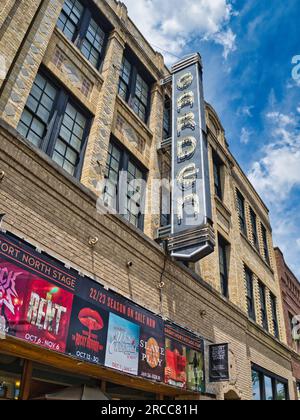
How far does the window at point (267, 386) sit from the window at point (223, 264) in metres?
3.16

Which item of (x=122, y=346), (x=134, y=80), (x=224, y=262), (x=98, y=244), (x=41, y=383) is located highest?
(x=134, y=80)

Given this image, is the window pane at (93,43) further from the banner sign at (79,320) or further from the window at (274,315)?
the window at (274,315)

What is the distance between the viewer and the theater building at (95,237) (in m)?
6.46

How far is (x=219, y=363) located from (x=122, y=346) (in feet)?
14.6

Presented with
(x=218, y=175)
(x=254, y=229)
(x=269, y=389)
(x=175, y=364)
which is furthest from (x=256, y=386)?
(x=218, y=175)

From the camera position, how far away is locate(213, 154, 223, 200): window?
55.5ft

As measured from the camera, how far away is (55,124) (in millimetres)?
8930

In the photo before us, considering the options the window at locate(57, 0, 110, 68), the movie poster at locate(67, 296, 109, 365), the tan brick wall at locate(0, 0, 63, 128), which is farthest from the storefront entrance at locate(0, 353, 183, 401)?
the window at locate(57, 0, 110, 68)

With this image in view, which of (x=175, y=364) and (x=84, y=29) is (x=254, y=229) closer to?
(x=175, y=364)

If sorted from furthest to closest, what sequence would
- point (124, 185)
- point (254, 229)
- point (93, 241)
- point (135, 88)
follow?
point (254, 229) → point (135, 88) → point (124, 185) → point (93, 241)

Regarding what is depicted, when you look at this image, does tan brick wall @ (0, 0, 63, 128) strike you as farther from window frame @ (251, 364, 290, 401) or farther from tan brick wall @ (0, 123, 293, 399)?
window frame @ (251, 364, 290, 401)

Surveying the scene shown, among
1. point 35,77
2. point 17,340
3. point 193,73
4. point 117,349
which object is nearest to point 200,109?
point 193,73

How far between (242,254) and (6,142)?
40.6ft

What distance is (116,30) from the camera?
1209cm
